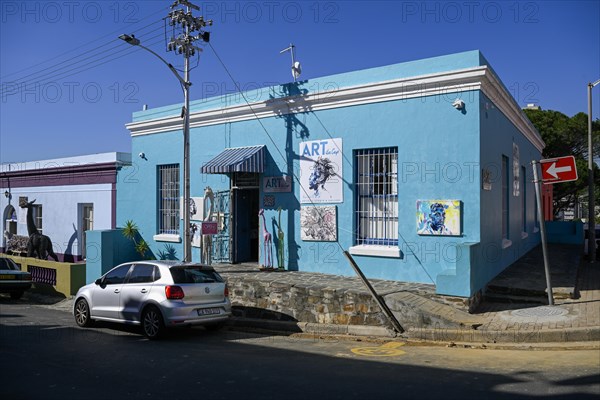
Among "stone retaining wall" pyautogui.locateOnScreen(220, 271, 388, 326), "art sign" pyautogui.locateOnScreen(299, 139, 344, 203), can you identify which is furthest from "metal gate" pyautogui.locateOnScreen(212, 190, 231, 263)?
"art sign" pyautogui.locateOnScreen(299, 139, 344, 203)

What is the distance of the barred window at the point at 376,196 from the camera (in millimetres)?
11688

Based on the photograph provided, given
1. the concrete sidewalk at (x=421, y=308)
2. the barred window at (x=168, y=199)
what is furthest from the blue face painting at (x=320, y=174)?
→ the barred window at (x=168, y=199)

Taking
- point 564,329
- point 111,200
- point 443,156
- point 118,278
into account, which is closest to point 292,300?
point 118,278

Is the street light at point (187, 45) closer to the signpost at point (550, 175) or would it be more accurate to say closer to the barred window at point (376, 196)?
the barred window at point (376, 196)

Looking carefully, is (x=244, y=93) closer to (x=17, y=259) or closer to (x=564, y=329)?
(x=564, y=329)

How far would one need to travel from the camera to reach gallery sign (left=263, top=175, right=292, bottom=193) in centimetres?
1327

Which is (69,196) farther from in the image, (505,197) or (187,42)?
(505,197)

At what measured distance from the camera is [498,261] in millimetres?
12117

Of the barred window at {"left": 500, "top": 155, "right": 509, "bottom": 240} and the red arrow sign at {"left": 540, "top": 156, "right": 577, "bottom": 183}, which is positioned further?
the barred window at {"left": 500, "top": 155, "right": 509, "bottom": 240}

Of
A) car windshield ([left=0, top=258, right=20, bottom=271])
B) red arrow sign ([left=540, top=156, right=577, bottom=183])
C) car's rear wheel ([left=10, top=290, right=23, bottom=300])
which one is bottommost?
car's rear wheel ([left=10, top=290, right=23, bottom=300])

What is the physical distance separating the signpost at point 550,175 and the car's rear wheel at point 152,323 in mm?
7184

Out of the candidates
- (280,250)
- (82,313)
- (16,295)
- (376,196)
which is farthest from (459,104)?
(16,295)

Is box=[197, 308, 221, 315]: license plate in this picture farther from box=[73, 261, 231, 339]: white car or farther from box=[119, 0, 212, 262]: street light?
box=[119, 0, 212, 262]: street light

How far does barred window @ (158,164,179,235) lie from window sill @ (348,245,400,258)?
678 centimetres
